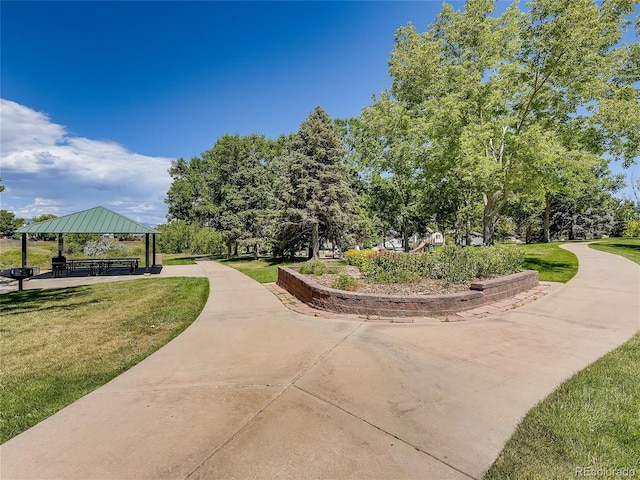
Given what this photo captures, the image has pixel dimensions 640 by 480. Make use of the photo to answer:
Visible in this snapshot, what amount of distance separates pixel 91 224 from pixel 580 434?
18.2 meters

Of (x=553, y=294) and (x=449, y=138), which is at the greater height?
(x=449, y=138)

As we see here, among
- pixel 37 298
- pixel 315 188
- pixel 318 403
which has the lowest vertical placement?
pixel 37 298

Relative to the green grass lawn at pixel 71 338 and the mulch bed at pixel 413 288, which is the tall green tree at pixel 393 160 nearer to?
the mulch bed at pixel 413 288

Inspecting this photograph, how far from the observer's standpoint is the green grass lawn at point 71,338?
10.8 ft

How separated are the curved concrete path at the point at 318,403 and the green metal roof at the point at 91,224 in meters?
12.1

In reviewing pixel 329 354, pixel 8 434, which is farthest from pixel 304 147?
pixel 8 434

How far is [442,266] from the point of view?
8.04m

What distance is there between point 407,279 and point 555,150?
8.20 metres

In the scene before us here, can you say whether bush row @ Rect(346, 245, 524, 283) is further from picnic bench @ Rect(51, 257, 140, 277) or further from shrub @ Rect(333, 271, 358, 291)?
picnic bench @ Rect(51, 257, 140, 277)

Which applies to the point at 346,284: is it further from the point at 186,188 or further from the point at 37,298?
the point at 186,188

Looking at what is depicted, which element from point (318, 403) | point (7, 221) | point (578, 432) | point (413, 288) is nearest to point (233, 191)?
point (413, 288)

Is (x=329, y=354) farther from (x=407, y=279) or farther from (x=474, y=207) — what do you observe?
(x=474, y=207)

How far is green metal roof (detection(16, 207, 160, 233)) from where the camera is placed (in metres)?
14.1

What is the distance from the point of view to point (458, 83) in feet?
46.9
